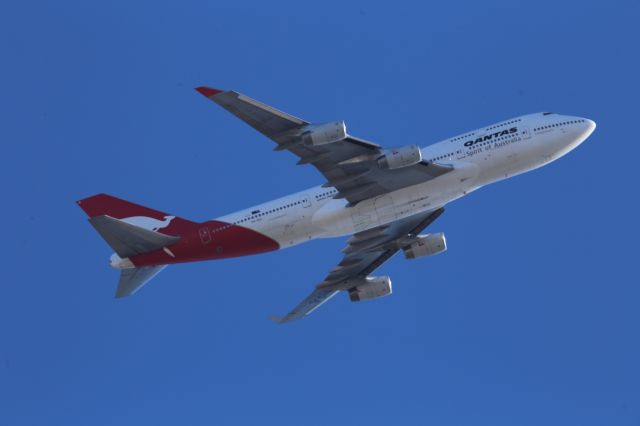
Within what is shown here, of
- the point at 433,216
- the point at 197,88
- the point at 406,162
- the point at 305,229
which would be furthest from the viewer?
the point at 433,216

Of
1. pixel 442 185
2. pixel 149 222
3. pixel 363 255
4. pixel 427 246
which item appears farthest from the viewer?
pixel 363 255

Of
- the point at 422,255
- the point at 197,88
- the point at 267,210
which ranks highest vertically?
the point at 197,88

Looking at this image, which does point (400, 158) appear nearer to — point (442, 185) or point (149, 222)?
point (442, 185)

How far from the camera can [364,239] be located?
6831cm

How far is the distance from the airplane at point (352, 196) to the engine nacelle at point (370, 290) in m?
7.50

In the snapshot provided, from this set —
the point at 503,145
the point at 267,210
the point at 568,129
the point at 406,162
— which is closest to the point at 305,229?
the point at 267,210

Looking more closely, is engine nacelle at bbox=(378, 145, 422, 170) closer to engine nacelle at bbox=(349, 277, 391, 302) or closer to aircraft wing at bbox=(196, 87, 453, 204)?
aircraft wing at bbox=(196, 87, 453, 204)

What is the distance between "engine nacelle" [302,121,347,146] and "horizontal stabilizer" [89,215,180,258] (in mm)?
11791

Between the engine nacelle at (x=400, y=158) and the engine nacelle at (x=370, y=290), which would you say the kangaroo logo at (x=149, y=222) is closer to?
the engine nacelle at (x=400, y=158)

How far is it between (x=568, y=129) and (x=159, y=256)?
2586cm

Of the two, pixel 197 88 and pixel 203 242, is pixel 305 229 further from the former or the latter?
pixel 197 88

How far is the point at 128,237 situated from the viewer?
61.5 m

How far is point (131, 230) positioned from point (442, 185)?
18.5m

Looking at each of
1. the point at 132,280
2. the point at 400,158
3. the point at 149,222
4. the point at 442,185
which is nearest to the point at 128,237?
the point at 132,280
